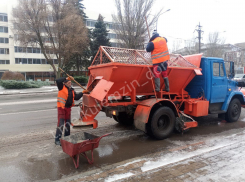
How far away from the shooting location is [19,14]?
84.1 ft

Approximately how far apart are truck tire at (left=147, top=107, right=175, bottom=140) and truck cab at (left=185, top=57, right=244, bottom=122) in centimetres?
163

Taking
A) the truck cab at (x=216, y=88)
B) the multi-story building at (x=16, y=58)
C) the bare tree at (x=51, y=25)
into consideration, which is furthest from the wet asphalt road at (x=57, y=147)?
the multi-story building at (x=16, y=58)

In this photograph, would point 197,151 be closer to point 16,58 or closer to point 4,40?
point 16,58

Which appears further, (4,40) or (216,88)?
(4,40)

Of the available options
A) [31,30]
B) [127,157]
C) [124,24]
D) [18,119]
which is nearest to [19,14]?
[31,30]

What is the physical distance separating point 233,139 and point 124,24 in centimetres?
1998

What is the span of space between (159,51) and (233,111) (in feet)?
13.0

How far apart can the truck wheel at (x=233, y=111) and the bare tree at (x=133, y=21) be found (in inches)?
668

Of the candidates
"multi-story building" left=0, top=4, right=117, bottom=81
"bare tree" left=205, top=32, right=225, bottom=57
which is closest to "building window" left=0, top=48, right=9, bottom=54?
"multi-story building" left=0, top=4, right=117, bottom=81

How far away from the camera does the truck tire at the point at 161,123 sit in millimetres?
5082

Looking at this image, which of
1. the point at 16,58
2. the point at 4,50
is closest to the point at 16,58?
the point at 16,58

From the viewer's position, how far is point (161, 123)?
541cm

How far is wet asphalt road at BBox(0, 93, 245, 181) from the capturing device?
3.64m

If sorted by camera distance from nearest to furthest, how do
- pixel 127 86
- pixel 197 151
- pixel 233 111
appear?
pixel 197 151 → pixel 127 86 → pixel 233 111
